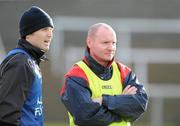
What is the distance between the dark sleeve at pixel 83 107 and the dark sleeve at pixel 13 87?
0.35 metres

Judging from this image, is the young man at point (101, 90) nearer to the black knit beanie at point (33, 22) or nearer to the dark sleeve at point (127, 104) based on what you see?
the dark sleeve at point (127, 104)

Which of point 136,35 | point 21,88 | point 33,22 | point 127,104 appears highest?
point 33,22

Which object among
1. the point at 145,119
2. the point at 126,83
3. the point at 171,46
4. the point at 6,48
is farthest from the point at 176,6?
the point at 126,83

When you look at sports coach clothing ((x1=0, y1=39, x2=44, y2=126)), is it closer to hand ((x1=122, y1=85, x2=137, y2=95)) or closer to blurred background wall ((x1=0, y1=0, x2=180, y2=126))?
hand ((x1=122, y1=85, x2=137, y2=95))

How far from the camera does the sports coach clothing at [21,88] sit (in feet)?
8.48

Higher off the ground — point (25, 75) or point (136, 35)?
point (25, 75)

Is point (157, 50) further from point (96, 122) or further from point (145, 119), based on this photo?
point (96, 122)

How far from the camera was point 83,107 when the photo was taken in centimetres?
294

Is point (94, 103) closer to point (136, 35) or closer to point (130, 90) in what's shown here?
point (130, 90)

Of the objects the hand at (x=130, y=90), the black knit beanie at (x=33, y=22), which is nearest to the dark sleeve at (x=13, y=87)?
the black knit beanie at (x=33, y=22)

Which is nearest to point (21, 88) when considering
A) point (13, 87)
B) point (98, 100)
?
point (13, 87)

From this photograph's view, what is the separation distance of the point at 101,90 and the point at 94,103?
99 millimetres

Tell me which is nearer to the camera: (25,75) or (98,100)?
(25,75)

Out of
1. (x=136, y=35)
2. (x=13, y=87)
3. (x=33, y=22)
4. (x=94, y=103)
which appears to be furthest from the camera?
(x=136, y=35)
